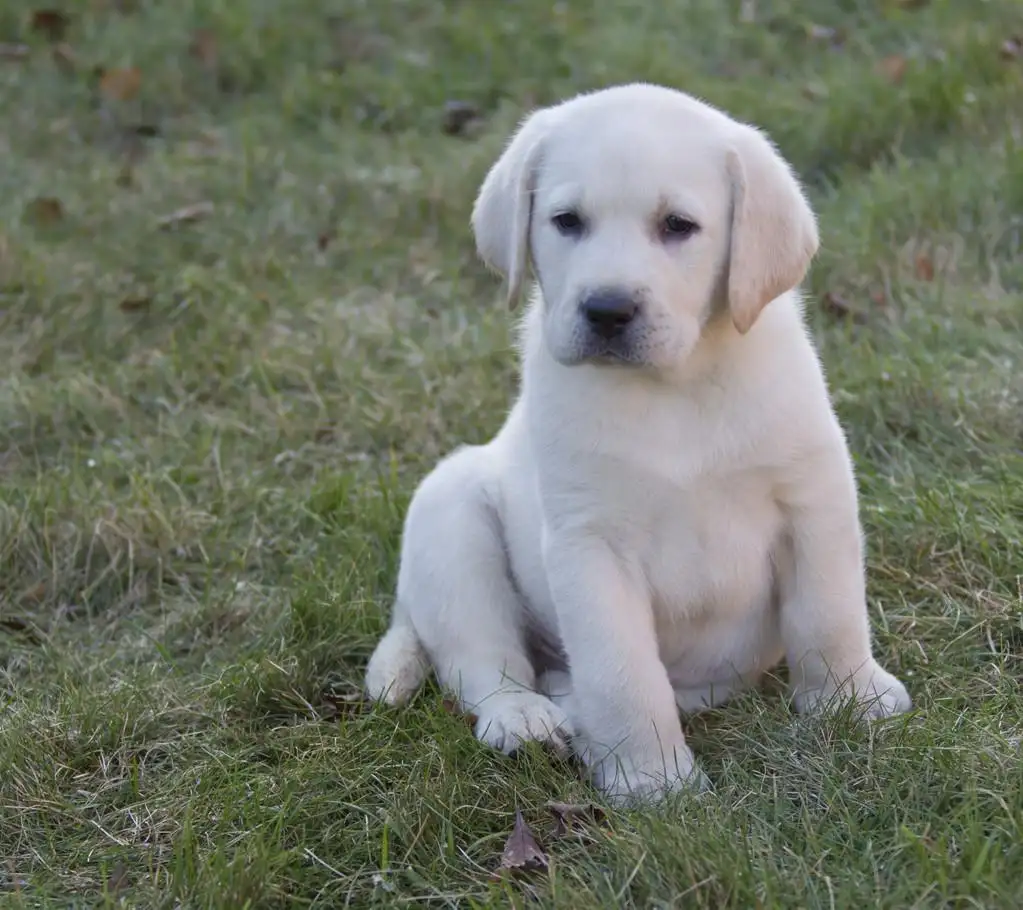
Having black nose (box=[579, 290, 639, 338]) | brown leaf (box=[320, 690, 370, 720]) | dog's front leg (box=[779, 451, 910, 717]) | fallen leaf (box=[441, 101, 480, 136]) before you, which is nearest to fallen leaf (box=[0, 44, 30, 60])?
fallen leaf (box=[441, 101, 480, 136])

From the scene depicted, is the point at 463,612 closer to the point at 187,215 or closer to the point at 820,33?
the point at 187,215

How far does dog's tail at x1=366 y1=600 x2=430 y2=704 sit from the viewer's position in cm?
374

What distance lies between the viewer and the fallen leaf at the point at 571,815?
3.10 meters

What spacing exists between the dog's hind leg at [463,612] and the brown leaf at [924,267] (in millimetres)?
2542

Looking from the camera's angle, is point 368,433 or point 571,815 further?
point 368,433

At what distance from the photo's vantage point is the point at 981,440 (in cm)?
473

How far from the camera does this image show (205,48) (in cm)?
839

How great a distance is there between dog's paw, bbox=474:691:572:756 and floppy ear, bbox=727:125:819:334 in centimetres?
103

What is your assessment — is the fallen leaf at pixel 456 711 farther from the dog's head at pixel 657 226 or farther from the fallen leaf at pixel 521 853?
the dog's head at pixel 657 226

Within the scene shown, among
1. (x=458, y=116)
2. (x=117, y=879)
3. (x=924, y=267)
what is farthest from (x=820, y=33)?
(x=117, y=879)

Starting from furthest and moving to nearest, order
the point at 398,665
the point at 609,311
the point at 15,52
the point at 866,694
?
1. the point at 15,52
2. the point at 398,665
3. the point at 866,694
4. the point at 609,311

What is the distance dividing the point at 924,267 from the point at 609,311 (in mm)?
3101

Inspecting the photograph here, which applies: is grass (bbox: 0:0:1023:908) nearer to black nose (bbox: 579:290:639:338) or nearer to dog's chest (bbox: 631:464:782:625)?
dog's chest (bbox: 631:464:782:625)

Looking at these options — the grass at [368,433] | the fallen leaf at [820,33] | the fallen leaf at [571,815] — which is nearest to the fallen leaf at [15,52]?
the grass at [368,433]
